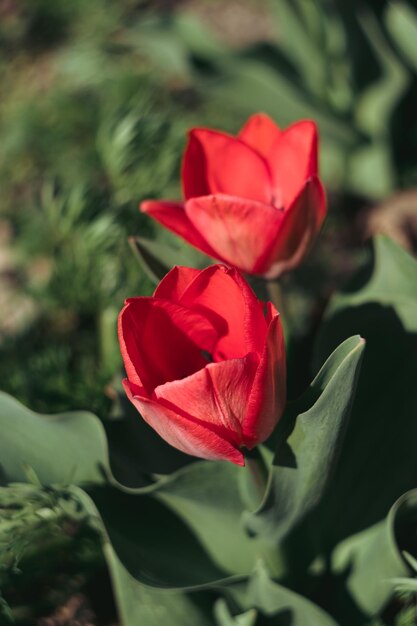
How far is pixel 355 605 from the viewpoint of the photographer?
1.01 m

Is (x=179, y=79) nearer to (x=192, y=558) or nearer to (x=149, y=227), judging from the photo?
(x=149, y=227)

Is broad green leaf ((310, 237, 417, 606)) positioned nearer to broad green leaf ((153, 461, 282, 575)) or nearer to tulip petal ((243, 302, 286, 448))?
broad green leaf ((153, 461, 282, 575))

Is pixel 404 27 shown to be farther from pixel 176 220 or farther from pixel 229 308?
pixel 229 308

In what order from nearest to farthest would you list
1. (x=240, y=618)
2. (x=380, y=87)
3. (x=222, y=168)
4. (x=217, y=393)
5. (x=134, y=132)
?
(x=217, y=393)
(x=240, y=618)
(x=222, y=168)
(x=134, y=132)
(x=380, y=87)

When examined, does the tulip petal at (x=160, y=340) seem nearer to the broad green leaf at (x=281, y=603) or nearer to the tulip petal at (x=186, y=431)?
the tulip petal at (x=186, y=431)

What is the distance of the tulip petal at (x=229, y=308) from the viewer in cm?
77

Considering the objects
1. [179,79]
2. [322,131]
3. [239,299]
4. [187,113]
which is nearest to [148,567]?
[239,299]

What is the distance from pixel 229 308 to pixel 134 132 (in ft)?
2.38

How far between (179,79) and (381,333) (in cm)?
150

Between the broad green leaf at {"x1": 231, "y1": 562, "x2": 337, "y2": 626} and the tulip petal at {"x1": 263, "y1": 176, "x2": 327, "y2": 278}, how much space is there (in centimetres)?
29

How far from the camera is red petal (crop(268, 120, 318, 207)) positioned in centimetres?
94

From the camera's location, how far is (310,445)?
844 mm

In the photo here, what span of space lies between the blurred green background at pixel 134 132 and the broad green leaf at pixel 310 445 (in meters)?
0.21

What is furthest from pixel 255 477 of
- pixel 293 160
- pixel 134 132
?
pixel 134 132
